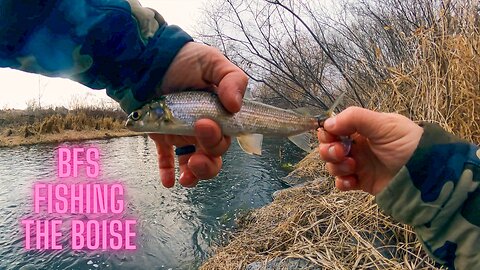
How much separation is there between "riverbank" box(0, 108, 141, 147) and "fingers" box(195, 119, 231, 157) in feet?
64.3

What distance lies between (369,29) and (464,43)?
11279 mm

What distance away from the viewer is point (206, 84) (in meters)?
2.36

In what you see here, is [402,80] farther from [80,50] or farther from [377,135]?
[80,50]

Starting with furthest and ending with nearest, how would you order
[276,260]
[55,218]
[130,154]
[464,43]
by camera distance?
[130,154], [55,218], [276,260], [464,43]

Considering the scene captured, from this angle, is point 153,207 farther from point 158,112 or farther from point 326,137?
point 326,137

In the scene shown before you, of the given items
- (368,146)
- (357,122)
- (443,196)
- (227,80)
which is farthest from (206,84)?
(443,196)

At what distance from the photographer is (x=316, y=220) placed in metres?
5.61

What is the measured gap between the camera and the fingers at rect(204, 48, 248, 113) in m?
2.14

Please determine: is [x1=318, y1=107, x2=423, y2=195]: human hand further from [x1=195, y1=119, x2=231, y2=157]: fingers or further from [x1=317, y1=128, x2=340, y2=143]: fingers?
[x1=195, y1=119, x2=231, y2=157]: fingers

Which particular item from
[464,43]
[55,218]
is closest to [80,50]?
[464,43]

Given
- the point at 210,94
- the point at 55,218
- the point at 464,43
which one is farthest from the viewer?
the point at 55,218

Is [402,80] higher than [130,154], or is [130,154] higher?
[402,80]
